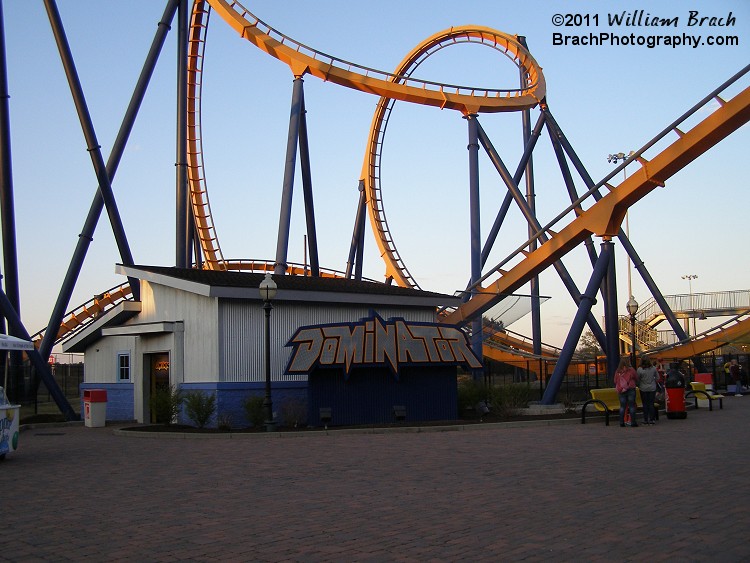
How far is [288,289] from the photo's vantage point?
2184 centimetres

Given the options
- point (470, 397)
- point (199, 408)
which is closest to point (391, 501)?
point (199, 408)

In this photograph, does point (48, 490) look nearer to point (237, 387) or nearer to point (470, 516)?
point (470, 516)

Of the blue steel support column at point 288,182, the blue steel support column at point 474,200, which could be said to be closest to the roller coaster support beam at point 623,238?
the blue steel support column at point 474,200

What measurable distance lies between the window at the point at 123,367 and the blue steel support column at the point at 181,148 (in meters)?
4.07

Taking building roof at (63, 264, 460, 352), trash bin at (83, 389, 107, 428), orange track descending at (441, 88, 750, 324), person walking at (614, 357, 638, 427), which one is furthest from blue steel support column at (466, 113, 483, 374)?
trash bin at (83, 389, 107, 428)

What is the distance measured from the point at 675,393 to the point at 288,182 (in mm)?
14303

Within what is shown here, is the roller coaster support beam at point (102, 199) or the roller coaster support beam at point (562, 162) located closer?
the roller coaster support beam at point (102, 199)

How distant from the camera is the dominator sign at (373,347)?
64.4 feet

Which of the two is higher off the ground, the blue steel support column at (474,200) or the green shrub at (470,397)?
the blue steel support column at (474,200)

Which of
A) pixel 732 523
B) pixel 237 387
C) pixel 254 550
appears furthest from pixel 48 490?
pixel 237 387

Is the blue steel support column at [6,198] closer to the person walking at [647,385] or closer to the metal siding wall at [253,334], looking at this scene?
the metal siding wall at [253,334]

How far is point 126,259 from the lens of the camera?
85.0 feet

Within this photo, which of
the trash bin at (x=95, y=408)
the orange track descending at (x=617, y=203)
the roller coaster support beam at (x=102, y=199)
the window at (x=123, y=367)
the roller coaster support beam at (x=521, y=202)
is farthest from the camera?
the roller coaster support beam at (x=521, y=202)

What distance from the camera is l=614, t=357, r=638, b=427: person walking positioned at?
1777cm
